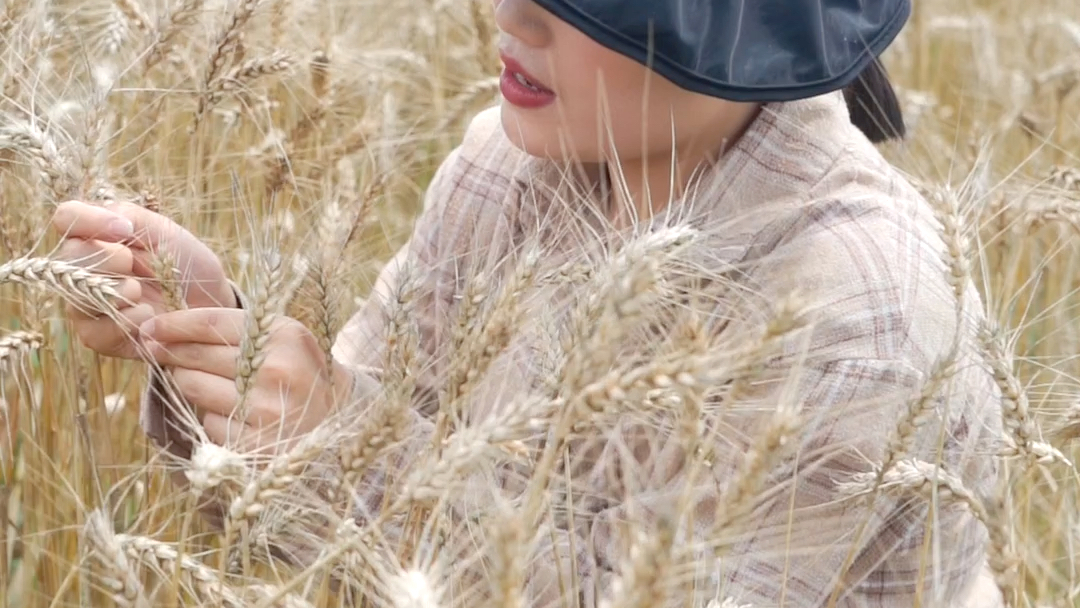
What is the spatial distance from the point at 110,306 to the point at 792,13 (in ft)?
2.02

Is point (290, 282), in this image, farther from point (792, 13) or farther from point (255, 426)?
point (792, 13)

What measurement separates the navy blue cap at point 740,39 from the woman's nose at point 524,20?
6 cm

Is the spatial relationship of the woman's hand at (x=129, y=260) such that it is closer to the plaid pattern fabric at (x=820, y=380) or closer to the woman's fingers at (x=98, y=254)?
the woman's fingers at (x=98, y=254)

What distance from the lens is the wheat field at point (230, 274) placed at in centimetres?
96

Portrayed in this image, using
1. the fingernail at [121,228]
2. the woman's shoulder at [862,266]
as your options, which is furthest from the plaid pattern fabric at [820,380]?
the fingernail at [121,228]

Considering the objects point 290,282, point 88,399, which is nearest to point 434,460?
point 290,282

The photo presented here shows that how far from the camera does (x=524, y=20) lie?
125cm

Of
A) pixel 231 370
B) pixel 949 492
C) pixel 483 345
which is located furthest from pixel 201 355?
pixel 949 492

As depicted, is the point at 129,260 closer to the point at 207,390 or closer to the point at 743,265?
the point at 207,390

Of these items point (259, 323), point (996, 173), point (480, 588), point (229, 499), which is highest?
point (996, 173)

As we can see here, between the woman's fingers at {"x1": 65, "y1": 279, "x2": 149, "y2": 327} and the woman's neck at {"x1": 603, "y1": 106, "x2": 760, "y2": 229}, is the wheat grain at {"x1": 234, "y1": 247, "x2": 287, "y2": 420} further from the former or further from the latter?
the woman's neck at {"x1": 603, "y1": 106, "x2": 760, "y2": 229}

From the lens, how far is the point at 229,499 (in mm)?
1010

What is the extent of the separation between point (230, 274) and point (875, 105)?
74 cm

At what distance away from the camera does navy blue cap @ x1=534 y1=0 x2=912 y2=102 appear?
3.84ft
